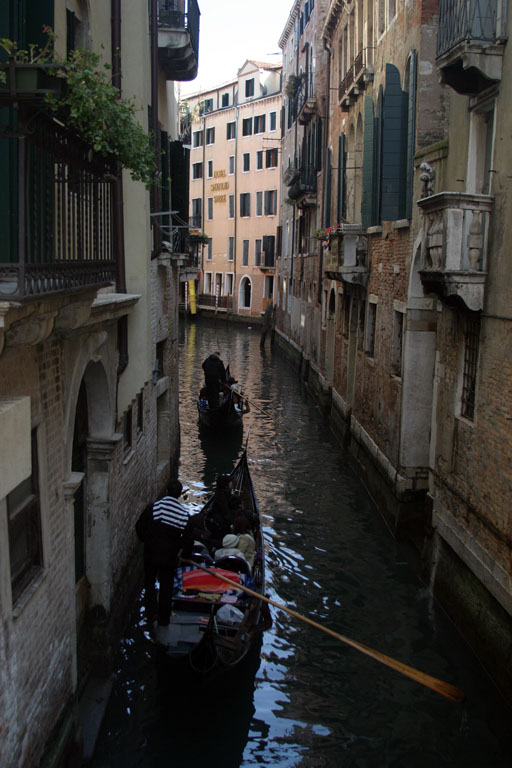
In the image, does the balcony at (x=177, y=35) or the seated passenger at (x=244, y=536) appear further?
the balcony at (x=177, y=35)

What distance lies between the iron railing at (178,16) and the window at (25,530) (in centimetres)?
655

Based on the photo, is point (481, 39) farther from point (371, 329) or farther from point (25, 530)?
point (371, 329)

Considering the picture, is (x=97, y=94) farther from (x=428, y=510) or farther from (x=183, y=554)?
(x=428, y=510)

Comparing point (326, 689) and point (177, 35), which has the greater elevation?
point (177, 35)

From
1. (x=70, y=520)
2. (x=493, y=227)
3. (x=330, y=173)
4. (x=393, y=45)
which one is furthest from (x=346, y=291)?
(x=70, y=520)

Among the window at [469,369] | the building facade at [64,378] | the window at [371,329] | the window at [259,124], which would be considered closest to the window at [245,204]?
the window at [259,124]

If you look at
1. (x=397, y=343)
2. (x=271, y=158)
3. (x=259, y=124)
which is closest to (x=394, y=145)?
(x=397, y=343)

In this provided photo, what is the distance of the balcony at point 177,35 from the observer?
30.0ft

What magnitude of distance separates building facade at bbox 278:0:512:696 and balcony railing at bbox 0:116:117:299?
3.20 metres

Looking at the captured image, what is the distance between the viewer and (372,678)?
6.75m

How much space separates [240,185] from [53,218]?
122 feet

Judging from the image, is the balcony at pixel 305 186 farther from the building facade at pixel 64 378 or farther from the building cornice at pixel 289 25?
the building facade at pixel 64 378

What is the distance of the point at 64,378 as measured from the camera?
485 cm

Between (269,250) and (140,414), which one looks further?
(269,250)
